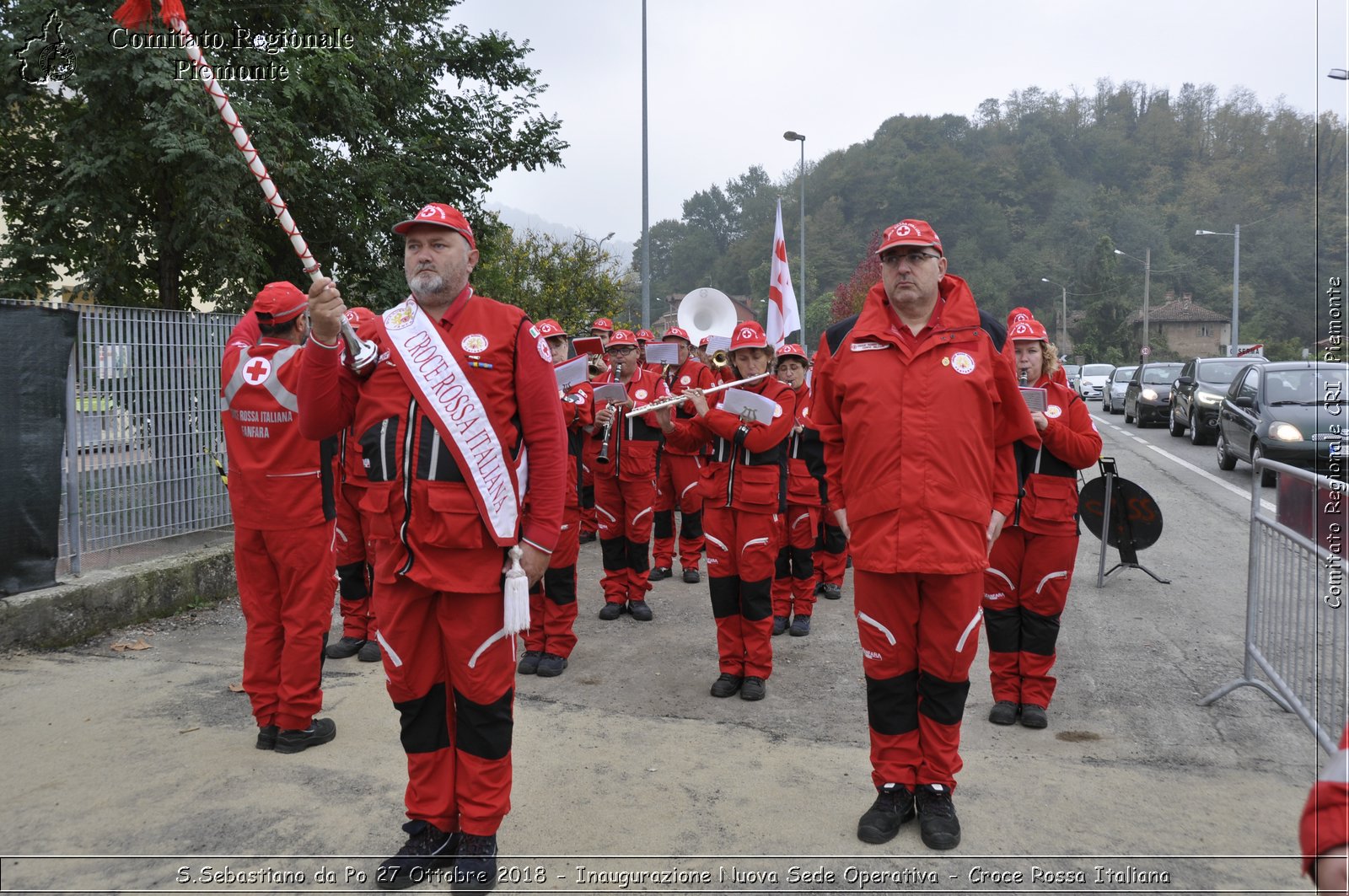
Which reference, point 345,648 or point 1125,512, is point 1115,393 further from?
point 345,648

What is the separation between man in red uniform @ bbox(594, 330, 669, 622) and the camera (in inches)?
310

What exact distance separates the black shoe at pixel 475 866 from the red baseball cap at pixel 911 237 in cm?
270

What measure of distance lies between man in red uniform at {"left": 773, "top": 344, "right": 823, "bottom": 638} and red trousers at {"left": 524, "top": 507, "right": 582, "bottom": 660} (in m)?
1.66

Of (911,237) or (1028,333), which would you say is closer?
(911,237)

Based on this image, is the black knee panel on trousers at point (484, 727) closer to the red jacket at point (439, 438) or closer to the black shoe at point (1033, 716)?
the red jacket at point (439, 438)

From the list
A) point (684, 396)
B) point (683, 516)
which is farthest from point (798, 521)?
point (683, 516)

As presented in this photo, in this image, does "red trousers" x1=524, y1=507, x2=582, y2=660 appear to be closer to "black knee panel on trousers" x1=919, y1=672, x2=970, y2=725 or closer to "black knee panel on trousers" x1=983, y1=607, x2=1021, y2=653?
"black knee panel on trousers" x1=983, y1=607, x2=1021, y2=653

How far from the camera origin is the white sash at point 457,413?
132 inches

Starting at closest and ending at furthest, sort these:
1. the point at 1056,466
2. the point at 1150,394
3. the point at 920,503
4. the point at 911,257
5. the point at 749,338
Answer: the point at 920,503 < the point at 911,257 < the point at 1056,466 < the point at 749,338 < the point at 1150,394

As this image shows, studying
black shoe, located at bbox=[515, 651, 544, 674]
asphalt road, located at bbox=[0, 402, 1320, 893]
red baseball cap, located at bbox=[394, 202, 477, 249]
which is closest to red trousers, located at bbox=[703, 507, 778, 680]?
asphalt road, located at bbox=[0, 402, 1320, 893]

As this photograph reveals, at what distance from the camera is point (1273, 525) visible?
500cm

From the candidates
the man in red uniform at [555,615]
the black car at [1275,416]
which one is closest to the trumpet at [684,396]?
the man in red uniform at [555,615]

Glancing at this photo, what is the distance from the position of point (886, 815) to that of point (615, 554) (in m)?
4.41

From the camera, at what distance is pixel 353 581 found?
6754 mm
